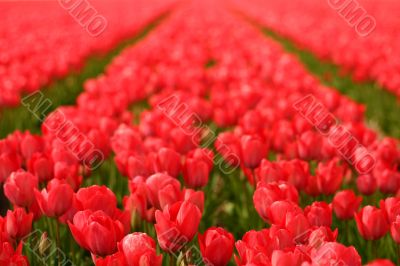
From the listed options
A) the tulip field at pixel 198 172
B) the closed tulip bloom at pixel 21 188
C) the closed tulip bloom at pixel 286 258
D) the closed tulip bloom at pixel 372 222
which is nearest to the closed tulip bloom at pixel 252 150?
the tulip field at pixel 198 172

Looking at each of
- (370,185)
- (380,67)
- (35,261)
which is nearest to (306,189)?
(370,185)

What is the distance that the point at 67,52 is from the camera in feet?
25.0

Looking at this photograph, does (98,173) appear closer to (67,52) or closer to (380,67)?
(380,67)

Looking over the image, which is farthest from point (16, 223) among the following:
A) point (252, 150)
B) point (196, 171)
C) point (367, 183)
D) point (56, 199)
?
→ point (367, 183)

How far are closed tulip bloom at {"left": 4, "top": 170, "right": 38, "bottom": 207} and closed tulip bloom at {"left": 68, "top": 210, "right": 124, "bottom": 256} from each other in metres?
0.53

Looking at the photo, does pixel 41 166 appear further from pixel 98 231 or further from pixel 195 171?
pixel 98 231

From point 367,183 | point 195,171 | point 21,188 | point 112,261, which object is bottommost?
point 367,183

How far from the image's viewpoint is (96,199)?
1994mm

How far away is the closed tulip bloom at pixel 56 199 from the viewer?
2.08 m

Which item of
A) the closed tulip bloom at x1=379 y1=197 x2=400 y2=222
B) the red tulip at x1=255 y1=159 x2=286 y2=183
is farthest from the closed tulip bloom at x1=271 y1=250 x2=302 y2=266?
the red tulip at x1=255 y1=159 x2=286 y2=183

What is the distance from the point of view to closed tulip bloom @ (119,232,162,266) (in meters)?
1.63

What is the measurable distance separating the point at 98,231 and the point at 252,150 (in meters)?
1.22

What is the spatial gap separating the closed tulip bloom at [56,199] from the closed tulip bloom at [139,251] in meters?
0.48

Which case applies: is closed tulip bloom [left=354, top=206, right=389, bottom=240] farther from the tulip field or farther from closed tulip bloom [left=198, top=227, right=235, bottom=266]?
closed tulip bloom [left=198, top=227, right=235, bottom=266]
